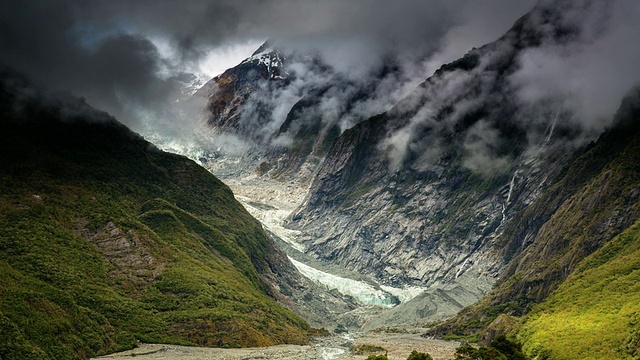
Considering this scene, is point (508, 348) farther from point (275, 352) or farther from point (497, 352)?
point (275, 352)

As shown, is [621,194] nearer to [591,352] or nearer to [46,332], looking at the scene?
[591,352]

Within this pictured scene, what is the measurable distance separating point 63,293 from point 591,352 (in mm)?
112992

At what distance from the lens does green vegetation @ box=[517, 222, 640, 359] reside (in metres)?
110

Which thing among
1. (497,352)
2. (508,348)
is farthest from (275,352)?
(497,352)

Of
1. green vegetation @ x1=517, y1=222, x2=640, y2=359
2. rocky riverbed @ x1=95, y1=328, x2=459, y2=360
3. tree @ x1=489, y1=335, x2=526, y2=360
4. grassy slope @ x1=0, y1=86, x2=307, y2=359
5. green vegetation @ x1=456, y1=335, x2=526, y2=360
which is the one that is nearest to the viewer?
green vegetation @ x1=517, y1=222, x2=640, y2=359

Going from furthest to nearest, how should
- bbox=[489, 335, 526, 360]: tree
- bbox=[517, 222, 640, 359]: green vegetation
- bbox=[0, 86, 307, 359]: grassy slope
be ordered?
1. bbox=[489, 335, 526, 360]: tree
2. bbox=[0, 86, 307, 359]: grassy slope
3. bbox=[517, 222, 640, 359]: green vegetation

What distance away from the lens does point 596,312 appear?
134250 millimetres

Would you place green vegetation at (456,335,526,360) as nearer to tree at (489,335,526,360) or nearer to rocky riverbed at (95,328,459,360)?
tree at (489,335,526,360)

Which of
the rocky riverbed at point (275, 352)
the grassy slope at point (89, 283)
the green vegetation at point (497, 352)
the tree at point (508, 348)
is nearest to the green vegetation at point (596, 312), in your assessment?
the tree at point (508, 348)

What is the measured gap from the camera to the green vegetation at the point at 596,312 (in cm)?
11044

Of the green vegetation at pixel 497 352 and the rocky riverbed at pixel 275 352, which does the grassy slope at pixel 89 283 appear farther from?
the green vegetation at pixel 497 352

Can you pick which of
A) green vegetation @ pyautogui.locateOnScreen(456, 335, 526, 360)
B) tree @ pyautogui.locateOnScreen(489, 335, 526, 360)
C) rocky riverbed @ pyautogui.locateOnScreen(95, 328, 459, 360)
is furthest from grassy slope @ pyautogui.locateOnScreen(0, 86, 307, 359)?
tree @ pyautogui.locateOnScreen(489, 335, 526, 360)

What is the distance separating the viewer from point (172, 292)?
172m

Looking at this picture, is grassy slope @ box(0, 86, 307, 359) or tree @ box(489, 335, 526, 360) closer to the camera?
grassy slope @ box(0, 86, 307, 359)
